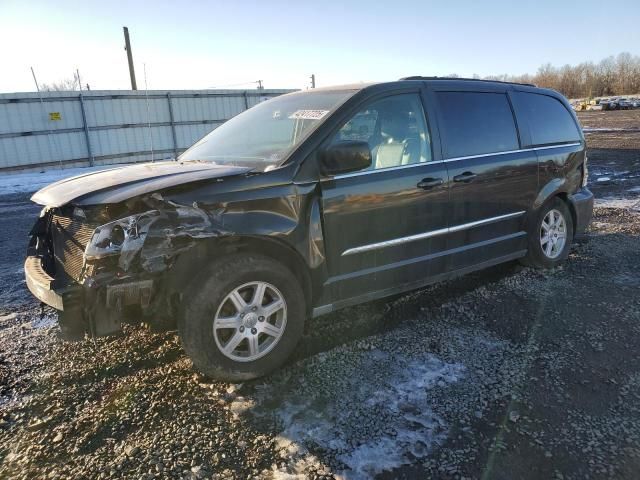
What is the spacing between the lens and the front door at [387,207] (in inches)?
130

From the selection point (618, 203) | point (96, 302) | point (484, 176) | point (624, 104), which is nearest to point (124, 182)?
point (96, 302)

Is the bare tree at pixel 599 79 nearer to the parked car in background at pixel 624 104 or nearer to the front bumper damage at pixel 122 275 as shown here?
the parked car in background at pixel 624 104

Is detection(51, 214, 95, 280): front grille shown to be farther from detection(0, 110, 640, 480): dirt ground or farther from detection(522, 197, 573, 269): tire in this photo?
detection(522, 197, 573, 269): tire

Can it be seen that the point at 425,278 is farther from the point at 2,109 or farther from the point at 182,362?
the point at 2,109

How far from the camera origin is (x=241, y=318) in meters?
3.00

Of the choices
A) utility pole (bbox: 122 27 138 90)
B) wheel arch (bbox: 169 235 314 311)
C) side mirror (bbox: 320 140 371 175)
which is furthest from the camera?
utility pole (bbox: 122 27 138 90)

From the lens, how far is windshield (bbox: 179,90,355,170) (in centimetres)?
336

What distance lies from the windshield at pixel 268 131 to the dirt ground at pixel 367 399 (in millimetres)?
1431

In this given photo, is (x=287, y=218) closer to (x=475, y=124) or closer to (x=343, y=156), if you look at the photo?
(x=343, y=156)

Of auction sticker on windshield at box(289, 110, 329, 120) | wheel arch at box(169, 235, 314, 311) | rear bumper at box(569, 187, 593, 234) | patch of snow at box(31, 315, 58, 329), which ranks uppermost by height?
auction sticker on windshield at box(289, 110, 329, 120)

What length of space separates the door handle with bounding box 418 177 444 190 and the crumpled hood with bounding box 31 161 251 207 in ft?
4.48

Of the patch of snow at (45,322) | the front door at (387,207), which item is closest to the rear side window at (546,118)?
the front door at (387,207)

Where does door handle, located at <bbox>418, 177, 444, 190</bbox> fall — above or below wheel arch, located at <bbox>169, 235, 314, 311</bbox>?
above

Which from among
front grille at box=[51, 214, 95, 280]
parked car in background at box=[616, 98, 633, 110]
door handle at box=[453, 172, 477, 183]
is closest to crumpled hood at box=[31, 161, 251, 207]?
front grille at box=[51, 214, 95, 280]
